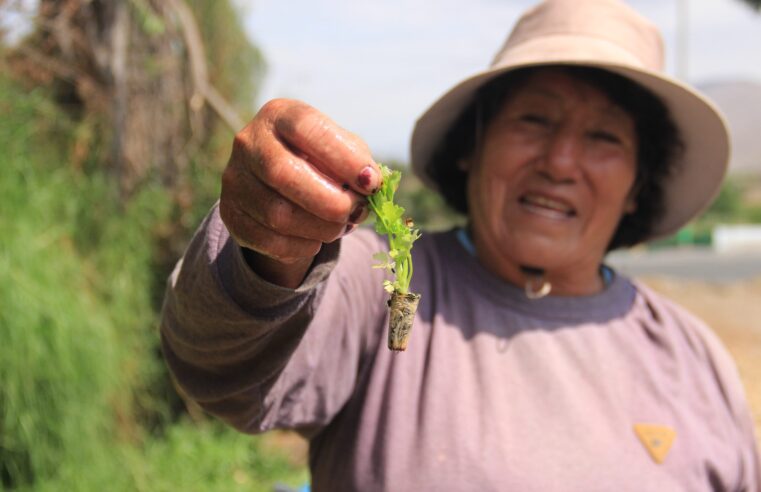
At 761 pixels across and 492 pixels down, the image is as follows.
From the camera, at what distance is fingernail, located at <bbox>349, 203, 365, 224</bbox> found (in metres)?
1.27

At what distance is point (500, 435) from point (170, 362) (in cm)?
83

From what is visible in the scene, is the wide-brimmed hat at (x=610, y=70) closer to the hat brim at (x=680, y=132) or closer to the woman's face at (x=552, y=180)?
the hat brim at (x=680, y=132)

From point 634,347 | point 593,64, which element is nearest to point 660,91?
point 593,64

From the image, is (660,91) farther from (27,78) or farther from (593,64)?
(27,78)

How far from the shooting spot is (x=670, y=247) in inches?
1264

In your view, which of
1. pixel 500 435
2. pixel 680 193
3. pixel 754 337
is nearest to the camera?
pixel 500 435

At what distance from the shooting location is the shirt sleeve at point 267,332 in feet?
4.63

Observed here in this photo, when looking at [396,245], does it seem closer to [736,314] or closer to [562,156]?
[562,156]

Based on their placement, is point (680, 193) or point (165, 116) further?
point (165, 116)

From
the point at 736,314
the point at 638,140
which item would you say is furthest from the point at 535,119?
the point at 736,314

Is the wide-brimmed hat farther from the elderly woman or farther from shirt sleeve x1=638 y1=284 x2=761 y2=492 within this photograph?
shirt sleeve x1=638 y1=284 x2=761 y2=492

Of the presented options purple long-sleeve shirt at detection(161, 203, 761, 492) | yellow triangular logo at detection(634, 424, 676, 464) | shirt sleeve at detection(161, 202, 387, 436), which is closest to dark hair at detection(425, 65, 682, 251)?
purple long-sleeve shirt at detection(161, 203, 761, 492)

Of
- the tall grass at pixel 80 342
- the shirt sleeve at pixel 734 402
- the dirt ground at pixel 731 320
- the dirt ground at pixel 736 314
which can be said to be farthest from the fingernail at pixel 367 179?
the dirt ground at pixel 736 314

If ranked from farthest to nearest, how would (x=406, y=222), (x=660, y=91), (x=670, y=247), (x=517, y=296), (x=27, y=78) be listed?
1. (x=670, y=247)
2. (x=27, y=78)
3. (x=660, y=91)
4. (x=517, y=296)
5. (x=406, y=222)
